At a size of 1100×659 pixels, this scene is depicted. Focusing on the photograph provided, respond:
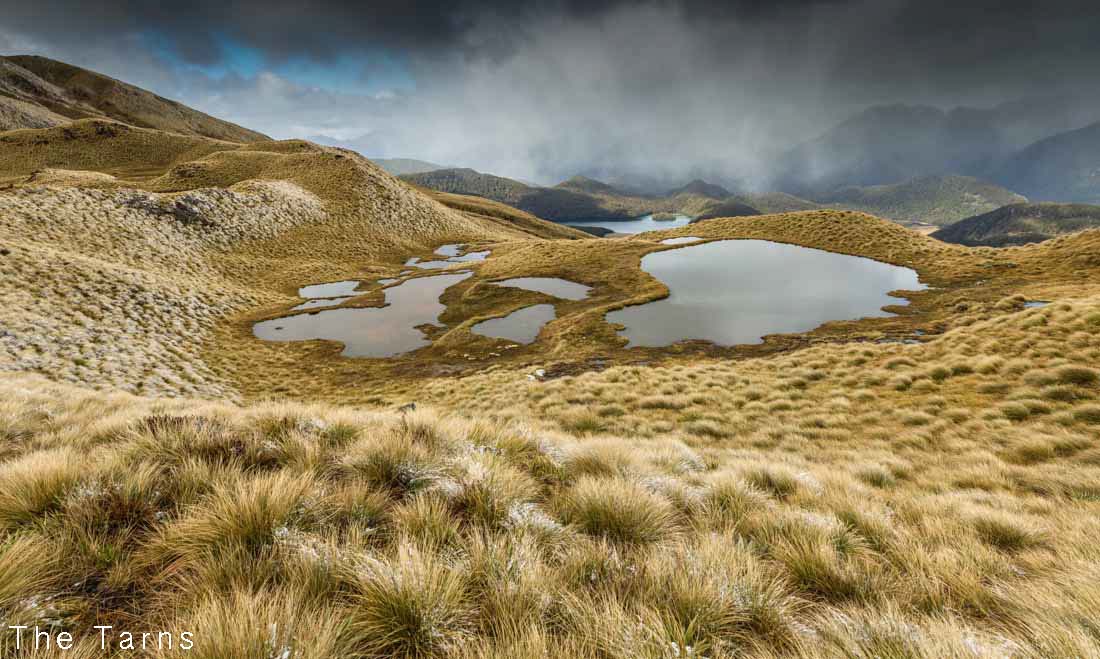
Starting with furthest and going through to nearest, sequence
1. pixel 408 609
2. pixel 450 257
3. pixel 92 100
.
Answer: pixel 92 100 → pixel 450 257 → pixel 408 609

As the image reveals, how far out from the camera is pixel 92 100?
146 metres

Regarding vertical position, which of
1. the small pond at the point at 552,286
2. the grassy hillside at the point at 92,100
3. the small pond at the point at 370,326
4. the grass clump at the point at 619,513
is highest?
the grassy hillside at the point at 92,100

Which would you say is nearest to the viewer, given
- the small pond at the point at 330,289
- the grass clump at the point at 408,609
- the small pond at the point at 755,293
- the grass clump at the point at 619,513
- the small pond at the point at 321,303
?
the grass clump at the point at 408,609

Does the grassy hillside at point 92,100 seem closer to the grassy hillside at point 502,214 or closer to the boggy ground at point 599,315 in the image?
the grassy hillside at point 502,214

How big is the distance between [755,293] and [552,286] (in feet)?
53.4

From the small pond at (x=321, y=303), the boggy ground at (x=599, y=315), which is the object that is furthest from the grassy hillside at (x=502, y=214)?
the small pond at (x=321, y=303)

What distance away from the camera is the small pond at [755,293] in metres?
21.8

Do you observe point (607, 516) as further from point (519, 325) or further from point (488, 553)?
point (519, 325)

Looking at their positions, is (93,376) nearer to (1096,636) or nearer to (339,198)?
(1096,636)

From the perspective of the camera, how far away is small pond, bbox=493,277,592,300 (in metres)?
32.3

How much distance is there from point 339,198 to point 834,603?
70.3 metres

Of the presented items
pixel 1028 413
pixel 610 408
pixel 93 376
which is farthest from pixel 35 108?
pixel 1028 413

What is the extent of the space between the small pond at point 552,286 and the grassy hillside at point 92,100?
6176 inches

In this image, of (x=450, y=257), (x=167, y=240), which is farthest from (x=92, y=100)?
(x=450, y=257)
